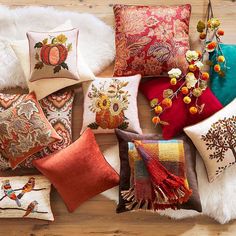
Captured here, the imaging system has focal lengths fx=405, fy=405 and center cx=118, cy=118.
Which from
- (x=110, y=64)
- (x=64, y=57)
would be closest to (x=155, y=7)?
(x=110, y=64)

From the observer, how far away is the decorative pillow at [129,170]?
7.42 feet

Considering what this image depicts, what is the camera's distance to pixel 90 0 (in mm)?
2551

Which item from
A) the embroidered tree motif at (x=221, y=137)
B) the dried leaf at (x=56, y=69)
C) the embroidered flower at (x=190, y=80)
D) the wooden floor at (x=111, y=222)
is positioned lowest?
the wooden floor at (x=111, y=222)

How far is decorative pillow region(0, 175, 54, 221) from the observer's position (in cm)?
231

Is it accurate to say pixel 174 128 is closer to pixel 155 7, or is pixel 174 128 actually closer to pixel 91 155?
pixel 91 155

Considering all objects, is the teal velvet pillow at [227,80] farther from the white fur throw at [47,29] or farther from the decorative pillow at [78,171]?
the decorative pillow at [78,171]

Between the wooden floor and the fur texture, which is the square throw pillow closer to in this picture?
the fur texture

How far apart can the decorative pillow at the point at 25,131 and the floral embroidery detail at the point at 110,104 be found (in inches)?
10.5

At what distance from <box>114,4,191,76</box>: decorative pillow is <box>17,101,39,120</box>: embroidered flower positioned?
0.55m

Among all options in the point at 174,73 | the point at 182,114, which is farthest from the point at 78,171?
the point at 174,73

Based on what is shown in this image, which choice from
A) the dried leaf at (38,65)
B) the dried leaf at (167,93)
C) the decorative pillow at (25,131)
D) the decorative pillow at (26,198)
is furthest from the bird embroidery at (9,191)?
the dried leaf at (167,93)

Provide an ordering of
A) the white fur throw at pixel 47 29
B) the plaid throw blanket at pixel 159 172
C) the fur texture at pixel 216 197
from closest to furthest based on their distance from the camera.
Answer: the plaid throw blanket at pixel 159 172, the fur texture at pixel 216 197, the white fur throw at pixel 47 29

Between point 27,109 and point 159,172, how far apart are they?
0.82m

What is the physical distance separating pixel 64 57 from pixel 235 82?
987 millimetres
